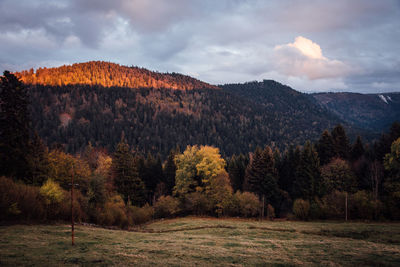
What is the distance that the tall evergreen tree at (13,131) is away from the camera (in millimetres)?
36000

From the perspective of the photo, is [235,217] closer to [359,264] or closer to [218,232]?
[218,232]

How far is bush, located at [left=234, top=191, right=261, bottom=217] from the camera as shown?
54.6 metres

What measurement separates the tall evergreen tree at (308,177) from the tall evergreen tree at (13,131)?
179ft

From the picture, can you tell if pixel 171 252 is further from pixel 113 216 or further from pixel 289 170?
pixel 289 170

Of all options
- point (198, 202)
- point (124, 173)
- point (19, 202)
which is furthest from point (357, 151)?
point (19, 202)

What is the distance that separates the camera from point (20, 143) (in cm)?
3722

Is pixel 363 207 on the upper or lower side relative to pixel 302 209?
upper

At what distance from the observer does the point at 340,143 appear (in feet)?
209

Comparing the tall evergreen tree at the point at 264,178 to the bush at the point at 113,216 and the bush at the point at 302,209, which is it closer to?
the bush at the point at 302,209

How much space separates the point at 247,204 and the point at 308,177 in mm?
15799

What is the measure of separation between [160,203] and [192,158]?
1344 centimetres

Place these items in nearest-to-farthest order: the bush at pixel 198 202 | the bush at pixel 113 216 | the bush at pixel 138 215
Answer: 1. the bush at pixel 113 216
2. the bush at pixel 138 215
3. the bush at pixel 198 202

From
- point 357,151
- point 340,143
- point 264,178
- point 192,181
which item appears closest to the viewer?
point 192,181

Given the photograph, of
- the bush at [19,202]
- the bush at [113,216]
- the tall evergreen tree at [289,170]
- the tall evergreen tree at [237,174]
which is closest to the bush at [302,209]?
the tall evergreen tree at [289,170]
